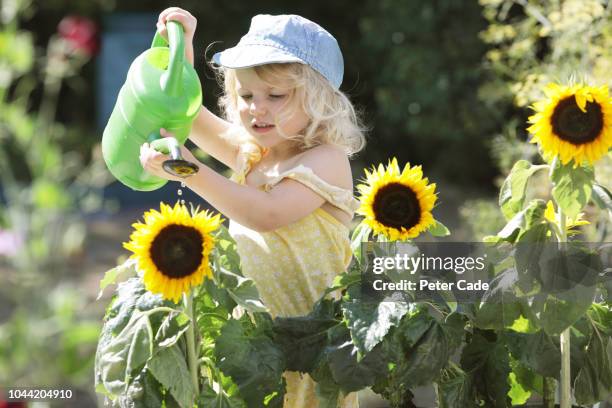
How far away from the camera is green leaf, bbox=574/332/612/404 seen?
68.8 inches

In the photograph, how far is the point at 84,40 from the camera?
11.4 feet

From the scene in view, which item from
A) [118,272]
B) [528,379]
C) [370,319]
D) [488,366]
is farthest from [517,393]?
[118,272]

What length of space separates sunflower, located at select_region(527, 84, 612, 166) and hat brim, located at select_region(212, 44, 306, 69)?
52 centimetres

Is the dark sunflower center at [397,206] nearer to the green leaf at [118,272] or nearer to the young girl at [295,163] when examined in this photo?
the young girl at [295,163]

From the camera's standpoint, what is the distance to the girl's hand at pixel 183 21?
189cm

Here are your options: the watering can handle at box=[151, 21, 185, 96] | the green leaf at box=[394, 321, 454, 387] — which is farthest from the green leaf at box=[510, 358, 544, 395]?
the watering can handle at box=[151, 21, 185, 96]

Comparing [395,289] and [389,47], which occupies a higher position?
[389,47]

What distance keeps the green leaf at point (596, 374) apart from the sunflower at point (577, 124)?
0.34 metres

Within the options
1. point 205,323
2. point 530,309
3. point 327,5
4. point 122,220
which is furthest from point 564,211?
point 327,5

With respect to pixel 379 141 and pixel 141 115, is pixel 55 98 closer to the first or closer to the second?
pixel 379 141

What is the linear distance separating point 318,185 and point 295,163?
0.31 ft

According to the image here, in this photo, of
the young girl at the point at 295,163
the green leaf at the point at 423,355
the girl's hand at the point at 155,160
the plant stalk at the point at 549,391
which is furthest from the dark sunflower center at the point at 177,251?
the plant stalk at the point at 549,391

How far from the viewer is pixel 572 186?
65.4 inches

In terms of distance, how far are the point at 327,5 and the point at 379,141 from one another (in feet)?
3.71
